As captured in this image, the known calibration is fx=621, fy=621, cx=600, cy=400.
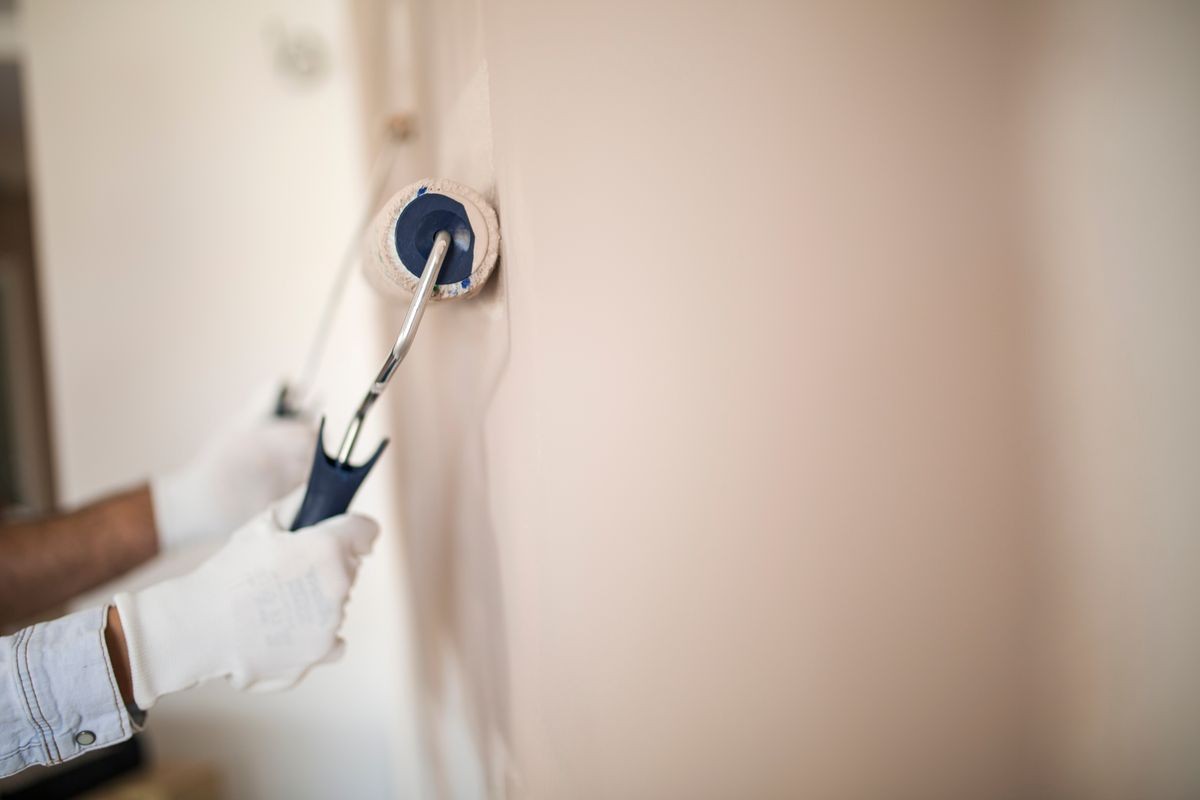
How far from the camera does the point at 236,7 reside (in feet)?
3.85

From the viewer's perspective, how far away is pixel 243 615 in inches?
19.7

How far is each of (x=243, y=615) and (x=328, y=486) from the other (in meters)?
0.13

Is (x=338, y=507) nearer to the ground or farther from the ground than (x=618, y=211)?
nearer to the ground

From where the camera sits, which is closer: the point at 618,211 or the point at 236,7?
the point at 618,211

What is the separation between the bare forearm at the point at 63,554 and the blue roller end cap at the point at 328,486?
19.6 inches

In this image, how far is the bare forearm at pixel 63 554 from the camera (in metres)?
0.79

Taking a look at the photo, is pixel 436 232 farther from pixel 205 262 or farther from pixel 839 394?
pixel 205 262

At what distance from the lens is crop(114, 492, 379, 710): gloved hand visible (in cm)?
49

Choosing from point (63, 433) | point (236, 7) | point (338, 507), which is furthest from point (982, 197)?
point (63, 433)

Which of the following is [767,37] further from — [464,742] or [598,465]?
[464,742]

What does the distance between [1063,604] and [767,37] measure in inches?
17.2

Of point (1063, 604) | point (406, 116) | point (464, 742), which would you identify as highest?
point (406, 116)

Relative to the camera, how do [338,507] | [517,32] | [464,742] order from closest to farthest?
[517,32] → [338,507] → [464,742]

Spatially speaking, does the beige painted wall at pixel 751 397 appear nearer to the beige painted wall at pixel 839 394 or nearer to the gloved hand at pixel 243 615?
the beige painted wall at pixel 839 394
